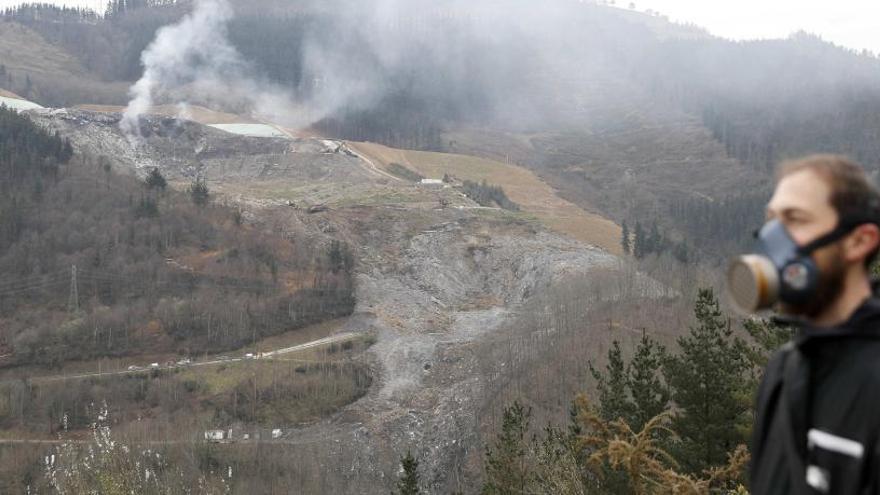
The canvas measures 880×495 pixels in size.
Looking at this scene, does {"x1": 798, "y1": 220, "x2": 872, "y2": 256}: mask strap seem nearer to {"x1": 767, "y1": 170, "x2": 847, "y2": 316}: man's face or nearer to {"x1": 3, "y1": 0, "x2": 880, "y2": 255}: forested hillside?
{"x1": 767, "y1": 170, "x2": 847, "y2": 316}: man's face

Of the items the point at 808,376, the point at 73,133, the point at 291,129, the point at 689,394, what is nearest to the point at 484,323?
the point at 689,394

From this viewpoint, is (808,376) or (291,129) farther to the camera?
(291,129)

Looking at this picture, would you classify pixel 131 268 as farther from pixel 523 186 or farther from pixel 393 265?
pixel 523 186

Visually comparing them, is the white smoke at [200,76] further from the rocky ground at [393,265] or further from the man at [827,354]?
the man at [827,354]

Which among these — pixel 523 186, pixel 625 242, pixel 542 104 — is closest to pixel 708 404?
pixel 625 242

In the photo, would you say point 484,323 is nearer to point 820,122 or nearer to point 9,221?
point 9,221

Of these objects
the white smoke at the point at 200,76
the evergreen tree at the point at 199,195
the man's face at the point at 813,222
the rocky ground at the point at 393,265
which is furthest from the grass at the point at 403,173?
the man's face at the point at 813,222
